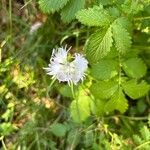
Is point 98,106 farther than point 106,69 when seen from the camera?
Yes

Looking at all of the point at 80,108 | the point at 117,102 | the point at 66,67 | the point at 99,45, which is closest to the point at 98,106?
the point at 80,108

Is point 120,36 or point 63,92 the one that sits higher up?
point 120,36

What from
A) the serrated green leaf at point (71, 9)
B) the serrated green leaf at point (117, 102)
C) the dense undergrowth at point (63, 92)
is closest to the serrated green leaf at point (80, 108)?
the dense undergrowth at point (63, 92)

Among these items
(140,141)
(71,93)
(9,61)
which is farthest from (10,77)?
(140,141)

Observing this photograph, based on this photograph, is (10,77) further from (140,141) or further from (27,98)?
(140,141)

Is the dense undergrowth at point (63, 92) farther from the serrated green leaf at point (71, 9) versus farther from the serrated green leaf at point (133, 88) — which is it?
the serrated green leaf at point (71, 9)

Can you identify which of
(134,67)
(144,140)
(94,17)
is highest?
(94,17)

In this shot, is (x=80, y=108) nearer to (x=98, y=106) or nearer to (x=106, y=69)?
(x=98, y=106)
